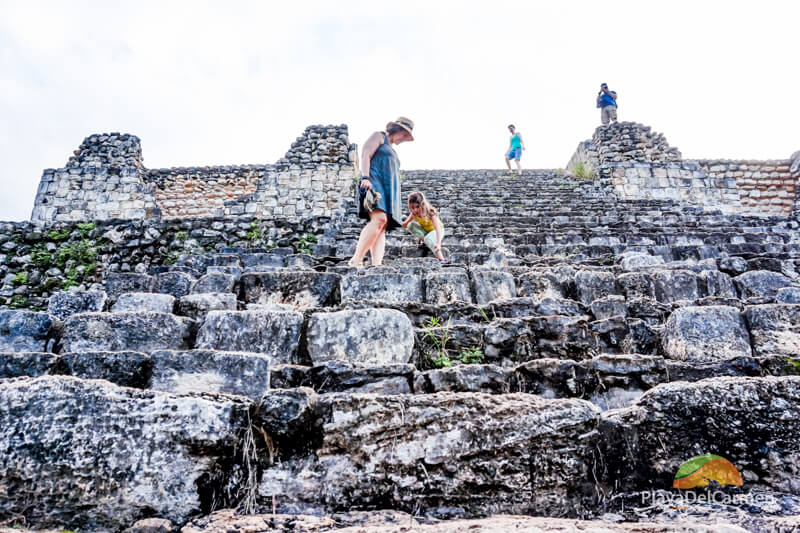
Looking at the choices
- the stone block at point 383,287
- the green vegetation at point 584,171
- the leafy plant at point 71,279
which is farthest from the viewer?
the green vegetation at point 584,171

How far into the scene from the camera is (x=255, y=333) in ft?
7.79

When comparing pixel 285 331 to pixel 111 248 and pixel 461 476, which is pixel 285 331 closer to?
pixel 461 476

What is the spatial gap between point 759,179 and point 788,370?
34.7ft

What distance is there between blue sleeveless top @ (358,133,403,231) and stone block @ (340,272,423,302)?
979mm

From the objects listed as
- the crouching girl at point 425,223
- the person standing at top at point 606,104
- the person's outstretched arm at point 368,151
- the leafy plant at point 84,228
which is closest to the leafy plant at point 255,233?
the leafy plant at point 84,228

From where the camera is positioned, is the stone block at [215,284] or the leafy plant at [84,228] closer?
the stone block at [215,284]

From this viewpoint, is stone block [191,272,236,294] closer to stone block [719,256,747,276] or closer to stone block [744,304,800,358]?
stone block [744,304,800,358]

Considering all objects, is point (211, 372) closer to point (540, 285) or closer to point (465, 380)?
point (465, 380)

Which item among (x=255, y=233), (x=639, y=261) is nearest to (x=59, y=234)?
(x=255, y=233)

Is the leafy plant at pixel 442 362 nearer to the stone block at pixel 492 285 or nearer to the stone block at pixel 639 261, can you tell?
the stone block at pixel 492 285

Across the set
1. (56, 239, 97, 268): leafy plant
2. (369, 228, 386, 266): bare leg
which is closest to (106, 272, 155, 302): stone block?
(369, 228, 386, 266): bare leg

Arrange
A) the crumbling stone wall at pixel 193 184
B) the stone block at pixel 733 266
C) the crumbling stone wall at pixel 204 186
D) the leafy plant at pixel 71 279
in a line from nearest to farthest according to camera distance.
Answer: the stone block at pixel 733 266, the leafy plant at pixel 71 279, the crumbling stone wall at pixel 193 184, the crumbling stone wall at pixel 204 186

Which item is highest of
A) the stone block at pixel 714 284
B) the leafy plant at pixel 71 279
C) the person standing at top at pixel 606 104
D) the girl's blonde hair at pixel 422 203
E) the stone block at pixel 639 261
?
the person standing at top at pixel 606 104

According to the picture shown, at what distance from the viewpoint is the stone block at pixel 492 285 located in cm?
307
